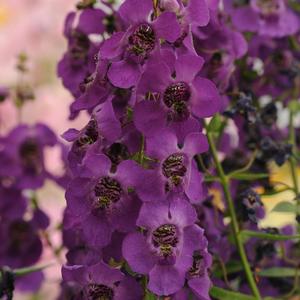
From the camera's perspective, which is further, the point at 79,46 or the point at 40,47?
the point at 40,47

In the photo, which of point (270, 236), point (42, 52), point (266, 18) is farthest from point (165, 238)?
point (42, 52)

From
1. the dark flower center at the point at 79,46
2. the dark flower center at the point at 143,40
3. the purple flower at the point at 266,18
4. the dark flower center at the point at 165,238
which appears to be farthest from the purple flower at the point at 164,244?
A: the purple flower at the point at 266,18

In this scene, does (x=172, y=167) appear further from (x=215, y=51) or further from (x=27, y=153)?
(x=27, y=153)

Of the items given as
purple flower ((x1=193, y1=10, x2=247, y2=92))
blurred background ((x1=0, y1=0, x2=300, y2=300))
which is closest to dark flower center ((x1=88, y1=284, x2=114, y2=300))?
purple flower ((x1=193, y1=10, x2=247, y2=92))

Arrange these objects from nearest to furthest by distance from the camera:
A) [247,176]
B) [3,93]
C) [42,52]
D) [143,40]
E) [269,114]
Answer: [143,40]
[247,176]
[269,114]
[3,93]
[42,52]

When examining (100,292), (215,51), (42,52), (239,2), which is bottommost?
(100,292)

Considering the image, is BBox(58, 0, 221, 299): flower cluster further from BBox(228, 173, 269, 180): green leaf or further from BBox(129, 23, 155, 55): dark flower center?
BBox(228, 173, 269, 180): green leaf
